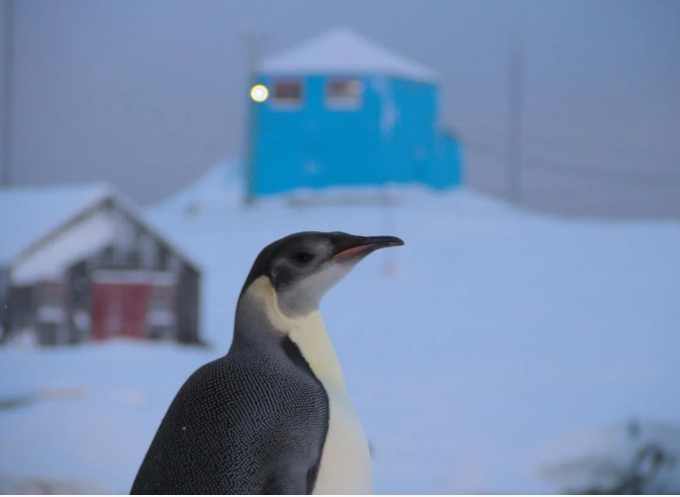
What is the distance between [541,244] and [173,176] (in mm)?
1159

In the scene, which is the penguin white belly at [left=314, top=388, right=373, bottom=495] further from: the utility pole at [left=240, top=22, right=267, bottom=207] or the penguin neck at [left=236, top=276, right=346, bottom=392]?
the utility pole at [left=240, top=22, right=267, bottom=207]

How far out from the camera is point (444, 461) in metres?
2.68

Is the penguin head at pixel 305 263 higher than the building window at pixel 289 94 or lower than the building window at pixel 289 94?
lower

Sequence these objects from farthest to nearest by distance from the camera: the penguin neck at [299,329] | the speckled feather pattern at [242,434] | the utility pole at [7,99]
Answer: the utility pole at [7,99]
the penguin neck at [299,329]
the speckled feather pattern at [242,434]

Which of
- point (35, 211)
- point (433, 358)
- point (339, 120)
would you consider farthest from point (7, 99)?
point (433, 358)

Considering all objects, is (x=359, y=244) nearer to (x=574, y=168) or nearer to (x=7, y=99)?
(x=574, y=168)

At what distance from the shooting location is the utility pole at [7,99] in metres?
2.78

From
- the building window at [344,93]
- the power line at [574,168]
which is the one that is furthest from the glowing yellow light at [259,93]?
the power line at [574,168]

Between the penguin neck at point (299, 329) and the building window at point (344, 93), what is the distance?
3.96 feet

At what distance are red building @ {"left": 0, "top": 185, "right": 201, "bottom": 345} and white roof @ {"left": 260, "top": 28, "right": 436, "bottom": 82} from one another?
2.22 feet

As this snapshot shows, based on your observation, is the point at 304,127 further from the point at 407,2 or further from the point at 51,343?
the point at 51,343

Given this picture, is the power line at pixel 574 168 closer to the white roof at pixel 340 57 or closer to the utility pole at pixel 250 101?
the white roof at pixel 340 57

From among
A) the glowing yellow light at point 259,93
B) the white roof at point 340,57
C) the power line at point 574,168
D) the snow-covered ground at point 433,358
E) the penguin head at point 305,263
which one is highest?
the white roof at point 340,57

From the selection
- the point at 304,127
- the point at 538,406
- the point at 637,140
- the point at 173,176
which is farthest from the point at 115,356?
the point at 637,140
